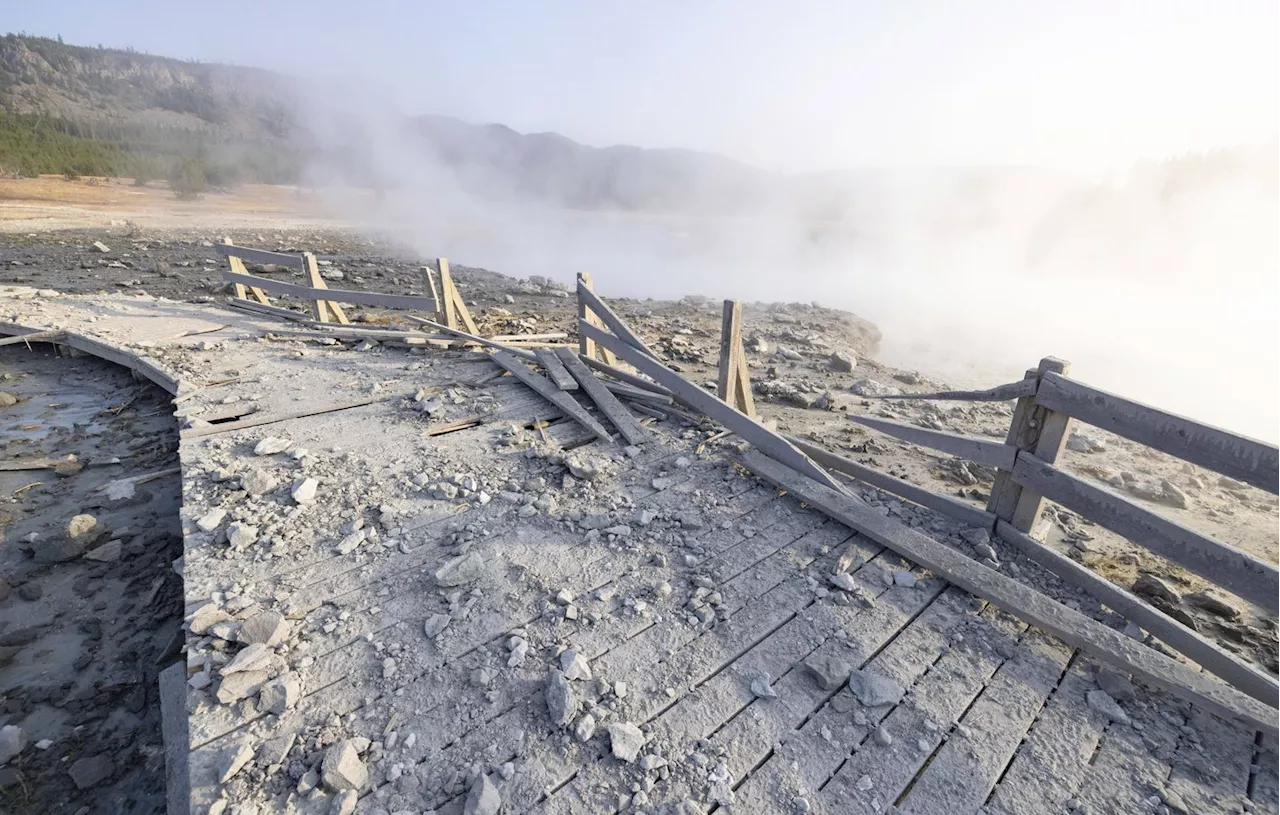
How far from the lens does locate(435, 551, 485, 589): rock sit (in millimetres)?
3152

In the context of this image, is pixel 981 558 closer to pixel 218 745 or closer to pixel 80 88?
pixel 218 745

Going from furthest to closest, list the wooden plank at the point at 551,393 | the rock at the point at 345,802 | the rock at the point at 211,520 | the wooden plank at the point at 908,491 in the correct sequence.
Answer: the wooden plank at the point at 551,393 → the wooden plank at the point at 908,491 → the rock at the point at 211,520 → the rock at the point at 345,802

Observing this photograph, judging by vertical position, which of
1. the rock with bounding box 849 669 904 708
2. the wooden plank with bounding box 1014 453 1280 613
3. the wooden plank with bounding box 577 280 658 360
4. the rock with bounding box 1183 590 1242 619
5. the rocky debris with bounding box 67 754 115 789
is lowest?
the rocky debris with bounding box 67 754 115 789

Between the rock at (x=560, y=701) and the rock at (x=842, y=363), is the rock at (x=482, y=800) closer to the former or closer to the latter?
the rock at (x=560, y=701)

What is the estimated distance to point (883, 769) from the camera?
7.34ft

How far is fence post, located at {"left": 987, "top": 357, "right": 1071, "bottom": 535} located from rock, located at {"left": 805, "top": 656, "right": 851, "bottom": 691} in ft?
5.88

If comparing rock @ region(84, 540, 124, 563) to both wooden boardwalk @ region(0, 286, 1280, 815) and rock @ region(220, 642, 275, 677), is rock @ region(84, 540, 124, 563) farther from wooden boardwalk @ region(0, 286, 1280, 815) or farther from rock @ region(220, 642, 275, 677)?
rock @ region(220, 642, 275, 677)

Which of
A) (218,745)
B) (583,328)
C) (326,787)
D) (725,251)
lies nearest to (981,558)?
(326,787)

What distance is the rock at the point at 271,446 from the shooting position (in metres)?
4.64

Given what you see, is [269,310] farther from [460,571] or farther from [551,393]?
[460,571]

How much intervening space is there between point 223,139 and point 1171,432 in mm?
88697

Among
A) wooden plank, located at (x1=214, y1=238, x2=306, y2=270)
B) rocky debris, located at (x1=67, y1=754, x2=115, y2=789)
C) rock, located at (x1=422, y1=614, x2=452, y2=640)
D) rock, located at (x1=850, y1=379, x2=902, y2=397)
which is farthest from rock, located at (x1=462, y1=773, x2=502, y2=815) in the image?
wooden plank, located at (x1=214, y1=238, x2=306, y2=270)

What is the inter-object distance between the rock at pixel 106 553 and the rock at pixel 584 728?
4215 millimetres

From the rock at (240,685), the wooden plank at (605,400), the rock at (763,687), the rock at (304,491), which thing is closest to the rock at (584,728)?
the rock at (763,687)
